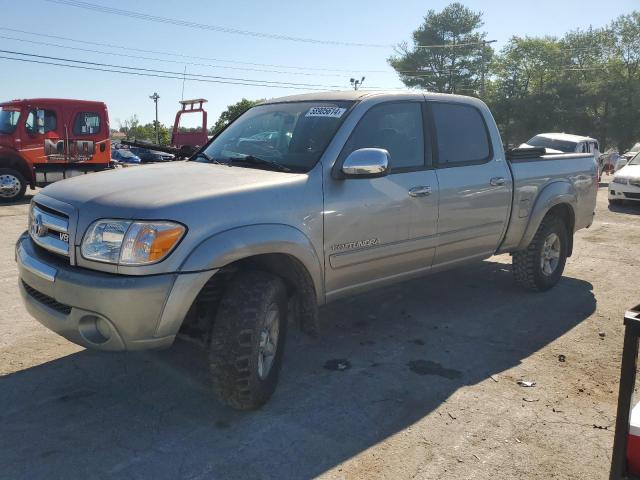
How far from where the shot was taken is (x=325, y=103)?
402 centimetres

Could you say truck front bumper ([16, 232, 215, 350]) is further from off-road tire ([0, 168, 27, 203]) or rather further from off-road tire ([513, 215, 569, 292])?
off-road tire ([0, 168, 27, 203])

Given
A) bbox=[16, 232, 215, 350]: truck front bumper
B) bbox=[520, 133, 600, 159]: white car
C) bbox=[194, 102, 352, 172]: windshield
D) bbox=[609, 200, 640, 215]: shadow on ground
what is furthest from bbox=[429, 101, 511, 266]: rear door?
bbox=[520, 133, 600, 159]: white car

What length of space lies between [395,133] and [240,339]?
1.99 meters

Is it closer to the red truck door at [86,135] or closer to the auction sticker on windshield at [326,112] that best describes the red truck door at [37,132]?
the red truck door at [86,135]

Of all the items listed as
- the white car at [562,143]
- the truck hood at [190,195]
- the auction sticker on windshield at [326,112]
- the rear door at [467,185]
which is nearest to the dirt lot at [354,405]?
the rear door at [467,185]

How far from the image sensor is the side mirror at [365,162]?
3420 millimetres

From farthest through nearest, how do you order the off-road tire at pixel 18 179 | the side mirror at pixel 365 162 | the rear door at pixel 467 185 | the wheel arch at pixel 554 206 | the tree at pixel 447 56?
the tree at pixel 447 56 → the off-road tire at pixel 18 179 → the wheel arch at pixel 554 206 → the rear door at pixel 467 185 → the side mirror at pixel 365 162

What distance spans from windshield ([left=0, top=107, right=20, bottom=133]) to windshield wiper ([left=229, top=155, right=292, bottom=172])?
10.9 metres

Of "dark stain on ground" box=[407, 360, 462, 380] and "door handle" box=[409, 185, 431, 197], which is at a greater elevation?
"door handle" box=[409, 185, 431, 197]

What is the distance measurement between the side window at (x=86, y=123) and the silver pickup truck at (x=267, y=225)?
10.4m

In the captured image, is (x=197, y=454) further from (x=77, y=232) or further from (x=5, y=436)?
(x=77, y=232)

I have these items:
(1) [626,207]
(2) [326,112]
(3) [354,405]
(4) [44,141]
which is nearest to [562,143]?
(1) [626,207]

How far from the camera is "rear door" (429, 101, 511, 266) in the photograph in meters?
4.36

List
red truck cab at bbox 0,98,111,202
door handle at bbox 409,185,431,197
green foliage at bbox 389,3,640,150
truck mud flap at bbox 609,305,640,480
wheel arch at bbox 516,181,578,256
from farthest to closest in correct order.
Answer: green foliage at bbox 389,3,640,150, red truck cab at bbox 0,98,111,202, wheel arch at bbox 516,181,578,256, door handle at bbox 409,185,431,197, truck mud flap at bbox 609,305,640,480
